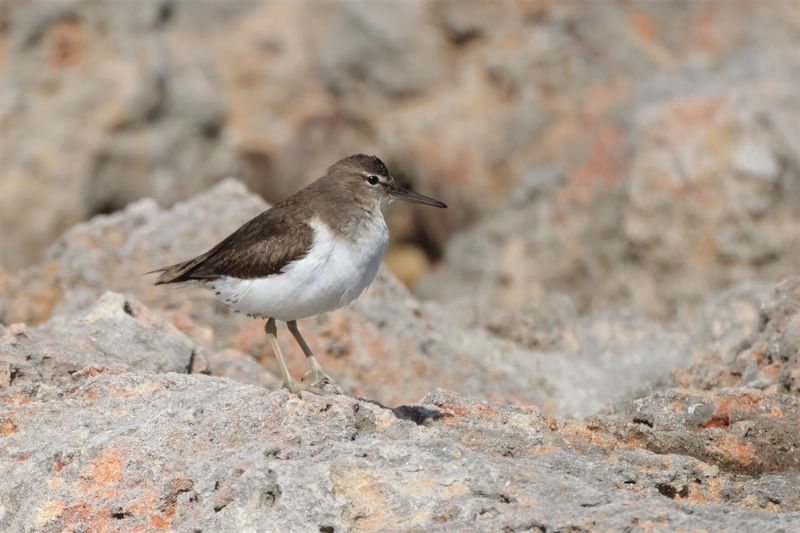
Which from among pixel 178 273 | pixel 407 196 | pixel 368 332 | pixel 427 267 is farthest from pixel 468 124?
pixel 178 273

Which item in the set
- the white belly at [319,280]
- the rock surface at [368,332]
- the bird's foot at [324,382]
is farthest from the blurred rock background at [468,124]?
the white belly at [319,280]

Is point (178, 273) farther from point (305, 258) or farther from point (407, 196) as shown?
point (407, 196)

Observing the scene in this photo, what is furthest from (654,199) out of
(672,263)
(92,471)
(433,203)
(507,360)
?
(92,471)

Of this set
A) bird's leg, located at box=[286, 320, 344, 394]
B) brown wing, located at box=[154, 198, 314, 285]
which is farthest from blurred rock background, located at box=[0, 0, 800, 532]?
bird's leg, located at box=[286, 320, 344, 394]

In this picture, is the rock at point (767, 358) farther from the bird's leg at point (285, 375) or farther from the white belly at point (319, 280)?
the bird's leg at point (285, 375)

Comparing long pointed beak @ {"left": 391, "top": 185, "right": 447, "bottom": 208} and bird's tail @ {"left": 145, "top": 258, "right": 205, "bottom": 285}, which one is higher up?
long pointed beak @ {"left": 391, "top": 185, "right": 447, "bottom": 208}

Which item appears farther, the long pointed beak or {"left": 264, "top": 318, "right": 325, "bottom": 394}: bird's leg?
the long pointed beak

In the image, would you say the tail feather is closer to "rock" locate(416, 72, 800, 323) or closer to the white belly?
the white belly
